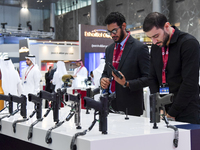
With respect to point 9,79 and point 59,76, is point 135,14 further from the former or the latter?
point 9,79

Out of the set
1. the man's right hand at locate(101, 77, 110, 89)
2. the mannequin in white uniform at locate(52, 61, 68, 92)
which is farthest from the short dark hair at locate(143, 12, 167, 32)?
the mannequin in white uniform at locate(52, 61, 68, 92)

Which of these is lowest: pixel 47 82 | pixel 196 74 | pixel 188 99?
pixel 47 82

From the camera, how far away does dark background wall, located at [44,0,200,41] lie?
14188mm

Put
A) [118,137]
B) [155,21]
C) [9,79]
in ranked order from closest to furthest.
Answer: [118,137]
[155,21]
[9,79]

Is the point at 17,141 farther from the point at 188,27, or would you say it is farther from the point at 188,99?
the point at 188,27

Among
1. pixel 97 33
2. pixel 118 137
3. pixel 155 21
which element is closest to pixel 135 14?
pixel 97 33

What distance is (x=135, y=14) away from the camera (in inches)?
701

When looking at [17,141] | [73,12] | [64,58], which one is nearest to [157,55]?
[17,141]

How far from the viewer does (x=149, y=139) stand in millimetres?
1436

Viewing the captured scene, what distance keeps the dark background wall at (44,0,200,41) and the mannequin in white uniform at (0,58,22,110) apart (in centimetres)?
957

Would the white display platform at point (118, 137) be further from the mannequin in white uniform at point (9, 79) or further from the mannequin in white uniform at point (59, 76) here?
the mannequin in white uniform at point (59, 76)

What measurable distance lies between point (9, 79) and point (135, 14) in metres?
12.8

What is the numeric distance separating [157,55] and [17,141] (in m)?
1.29

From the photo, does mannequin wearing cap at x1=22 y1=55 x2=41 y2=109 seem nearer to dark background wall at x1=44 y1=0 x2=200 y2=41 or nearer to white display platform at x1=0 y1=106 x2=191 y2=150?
white display platform at x1=0 y1=106 x2=191 y2=150
